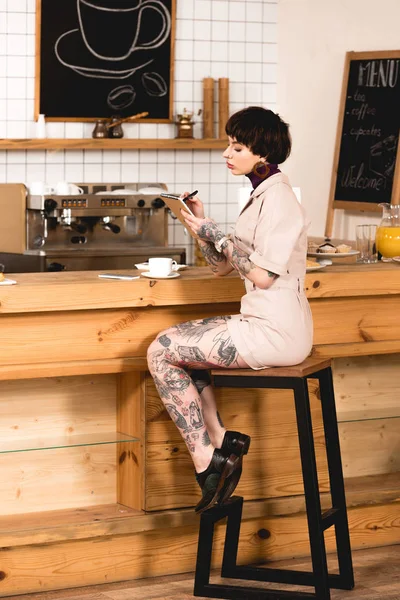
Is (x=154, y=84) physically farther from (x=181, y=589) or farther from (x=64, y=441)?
(x=181, y=589)

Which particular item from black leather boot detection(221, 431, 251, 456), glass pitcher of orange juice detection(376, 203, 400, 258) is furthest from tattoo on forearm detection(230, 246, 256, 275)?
glass pitcher of orange juice detection(376, 203, 400, 258)

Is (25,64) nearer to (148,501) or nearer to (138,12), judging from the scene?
(138,12)

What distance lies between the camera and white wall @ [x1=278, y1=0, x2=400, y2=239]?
542 centimetres

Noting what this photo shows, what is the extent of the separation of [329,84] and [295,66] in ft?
1.36

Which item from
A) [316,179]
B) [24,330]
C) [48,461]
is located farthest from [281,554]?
[316,179]

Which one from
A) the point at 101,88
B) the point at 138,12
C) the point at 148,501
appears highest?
the point at 138,12

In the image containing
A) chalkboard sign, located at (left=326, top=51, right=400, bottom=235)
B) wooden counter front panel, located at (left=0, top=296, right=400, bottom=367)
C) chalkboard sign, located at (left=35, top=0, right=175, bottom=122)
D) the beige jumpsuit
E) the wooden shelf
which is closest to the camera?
the beige jumpsuit

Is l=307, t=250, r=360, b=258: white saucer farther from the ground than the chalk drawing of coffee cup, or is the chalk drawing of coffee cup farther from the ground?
the chalk drawing of coffee cup

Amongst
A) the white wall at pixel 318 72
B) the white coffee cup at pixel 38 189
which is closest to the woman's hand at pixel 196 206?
the white coffee cup at pixel 38 189

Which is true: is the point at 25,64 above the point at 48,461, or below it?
above

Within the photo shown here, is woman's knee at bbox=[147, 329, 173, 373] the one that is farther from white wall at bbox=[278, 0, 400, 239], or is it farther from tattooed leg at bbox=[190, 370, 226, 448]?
white wall at bbox=[278, 0, 400, 239]

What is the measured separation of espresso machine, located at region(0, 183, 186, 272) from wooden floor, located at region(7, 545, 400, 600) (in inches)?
90.0

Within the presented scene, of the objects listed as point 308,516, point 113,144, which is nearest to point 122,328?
point 308,516

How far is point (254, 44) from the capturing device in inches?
245
